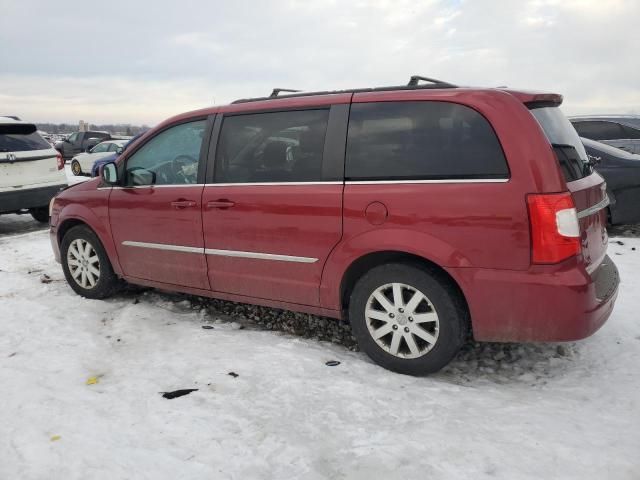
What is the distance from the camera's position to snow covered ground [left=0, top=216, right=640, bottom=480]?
2.38 meters

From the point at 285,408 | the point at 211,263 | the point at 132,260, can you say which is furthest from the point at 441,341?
the point at 132,260

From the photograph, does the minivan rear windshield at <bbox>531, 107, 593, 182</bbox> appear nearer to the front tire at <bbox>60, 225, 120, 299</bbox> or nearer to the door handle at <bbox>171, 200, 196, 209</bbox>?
the door handle at <bbox>171, 200, 196, 209</bbox>

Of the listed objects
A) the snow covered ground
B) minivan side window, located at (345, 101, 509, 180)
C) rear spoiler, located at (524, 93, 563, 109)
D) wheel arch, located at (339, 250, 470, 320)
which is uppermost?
rear spoiler, located at (524, 93, 563, 109)

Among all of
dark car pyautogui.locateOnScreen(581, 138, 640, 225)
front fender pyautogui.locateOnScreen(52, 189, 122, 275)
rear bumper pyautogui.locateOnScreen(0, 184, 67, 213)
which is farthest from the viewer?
rear bumper pyautogui.locateOnScreen(0, 184, 67, 213)

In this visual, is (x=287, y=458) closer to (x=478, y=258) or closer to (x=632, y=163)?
(x=478, y=258)

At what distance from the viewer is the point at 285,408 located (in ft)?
9.52

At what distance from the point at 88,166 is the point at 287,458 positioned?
2109 cm

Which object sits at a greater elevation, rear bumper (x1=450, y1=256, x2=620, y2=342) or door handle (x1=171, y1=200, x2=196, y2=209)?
door handle (x1=171, y1=200, x2=196, y2=209)

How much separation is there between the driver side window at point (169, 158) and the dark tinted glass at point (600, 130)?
7.57 metres

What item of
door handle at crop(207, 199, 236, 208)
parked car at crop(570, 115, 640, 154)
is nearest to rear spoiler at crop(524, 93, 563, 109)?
door handle at crop(207, 199, 236, 208)

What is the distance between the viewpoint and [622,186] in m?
6.79

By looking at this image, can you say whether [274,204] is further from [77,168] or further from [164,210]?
[77,168]

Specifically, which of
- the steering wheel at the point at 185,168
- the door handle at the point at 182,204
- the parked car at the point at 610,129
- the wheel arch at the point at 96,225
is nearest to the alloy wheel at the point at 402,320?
the door handle at the point at 182,204

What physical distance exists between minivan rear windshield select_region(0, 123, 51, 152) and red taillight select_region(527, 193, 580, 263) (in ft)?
26.5
